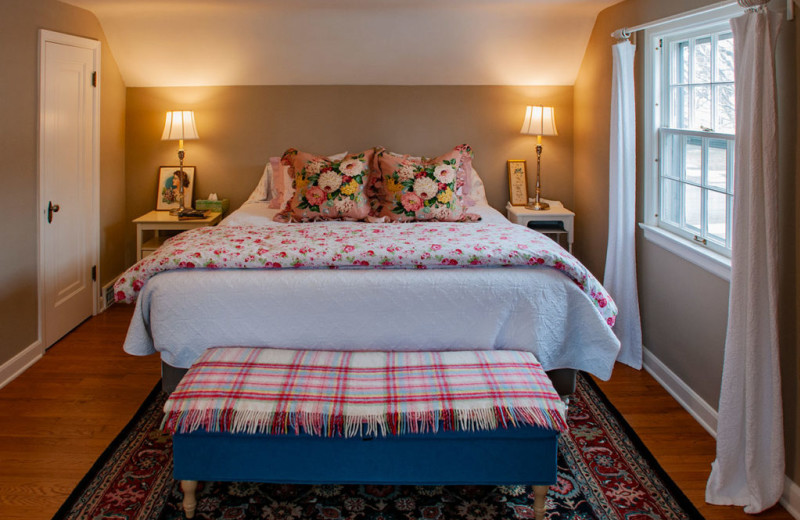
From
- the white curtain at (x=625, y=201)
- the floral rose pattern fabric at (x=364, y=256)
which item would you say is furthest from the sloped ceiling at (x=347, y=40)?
the floral rose pattern fabric at (x=364, y=256)

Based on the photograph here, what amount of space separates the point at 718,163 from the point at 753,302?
97cm

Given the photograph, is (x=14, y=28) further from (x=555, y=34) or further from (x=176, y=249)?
(x=555, y=34)

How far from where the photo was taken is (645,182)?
366 centimetres

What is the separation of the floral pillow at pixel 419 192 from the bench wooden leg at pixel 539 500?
194cm

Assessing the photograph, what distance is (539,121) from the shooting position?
15.8ft

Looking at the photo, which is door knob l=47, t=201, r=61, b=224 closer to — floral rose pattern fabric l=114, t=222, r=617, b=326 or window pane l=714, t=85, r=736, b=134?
floral rose pattern fabric l=114, t=222, r=617, b=326

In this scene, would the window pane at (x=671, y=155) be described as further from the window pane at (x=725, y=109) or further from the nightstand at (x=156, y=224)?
the nightstand at (x=156, y=224)

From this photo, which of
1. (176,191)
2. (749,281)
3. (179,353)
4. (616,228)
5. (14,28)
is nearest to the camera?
(749,281)

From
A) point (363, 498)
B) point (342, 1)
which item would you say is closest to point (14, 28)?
point (342, 1)

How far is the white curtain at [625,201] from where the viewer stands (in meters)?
3.63

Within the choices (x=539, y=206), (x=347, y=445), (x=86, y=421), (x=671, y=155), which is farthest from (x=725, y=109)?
(x=86, y=421)

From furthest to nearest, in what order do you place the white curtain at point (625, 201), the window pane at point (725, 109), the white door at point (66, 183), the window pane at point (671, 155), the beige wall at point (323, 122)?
the beige wall at point (323, 122) < the white door at point (66, 183) < the white curtain at point (625, 201) < the window pane at point (671, 155) < the window pane at point (725, 109)

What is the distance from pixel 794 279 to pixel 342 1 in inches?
120

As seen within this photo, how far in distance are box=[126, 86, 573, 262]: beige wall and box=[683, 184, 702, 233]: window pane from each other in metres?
1.76
